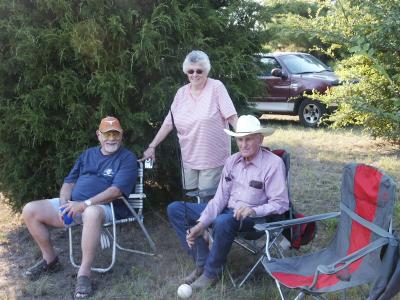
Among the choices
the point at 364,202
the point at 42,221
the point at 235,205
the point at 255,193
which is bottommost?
the point at 42,221

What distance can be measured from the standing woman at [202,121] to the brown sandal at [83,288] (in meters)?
1.10

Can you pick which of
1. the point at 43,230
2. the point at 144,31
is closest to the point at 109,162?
the point at 43,230

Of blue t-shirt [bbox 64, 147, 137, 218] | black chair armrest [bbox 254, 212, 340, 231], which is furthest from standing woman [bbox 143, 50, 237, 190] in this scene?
black chair armrest [bbox 254, 212, 340, 231]

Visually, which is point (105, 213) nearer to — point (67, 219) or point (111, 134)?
point (67, 219)

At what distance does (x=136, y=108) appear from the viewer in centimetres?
485

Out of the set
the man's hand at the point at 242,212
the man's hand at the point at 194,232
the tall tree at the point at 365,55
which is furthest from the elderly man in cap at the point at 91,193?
the tall tree at the point at 365,55

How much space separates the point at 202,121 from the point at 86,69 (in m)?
1.24

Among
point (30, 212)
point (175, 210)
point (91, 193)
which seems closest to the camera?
point (175, 210)

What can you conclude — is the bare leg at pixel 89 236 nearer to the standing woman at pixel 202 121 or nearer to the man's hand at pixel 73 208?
the man's hand at pixel 73 208

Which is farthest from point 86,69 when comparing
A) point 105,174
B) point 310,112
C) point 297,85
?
point 310,112

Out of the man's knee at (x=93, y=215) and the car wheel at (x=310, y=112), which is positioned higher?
the man's knee at (x=93, y=215)

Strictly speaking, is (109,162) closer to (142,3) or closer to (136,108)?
(136,108)

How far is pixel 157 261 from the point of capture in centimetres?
444

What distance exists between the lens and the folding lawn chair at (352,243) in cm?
296
